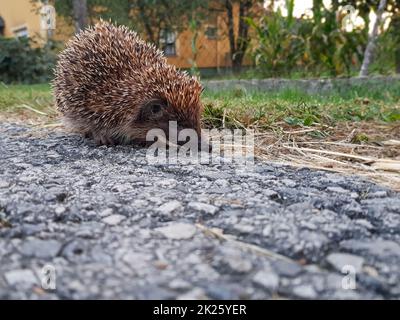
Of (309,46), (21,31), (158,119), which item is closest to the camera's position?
(158,119)

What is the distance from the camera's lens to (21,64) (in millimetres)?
16328

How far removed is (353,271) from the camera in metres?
1.41

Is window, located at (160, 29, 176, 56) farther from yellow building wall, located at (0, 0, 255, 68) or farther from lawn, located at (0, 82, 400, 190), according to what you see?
lawn, located at (0, 82, 400, 190)

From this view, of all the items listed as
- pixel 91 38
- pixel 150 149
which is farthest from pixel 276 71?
pixel 150 149

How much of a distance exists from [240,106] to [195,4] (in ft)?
39.7

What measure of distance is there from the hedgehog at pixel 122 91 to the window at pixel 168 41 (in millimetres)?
12818

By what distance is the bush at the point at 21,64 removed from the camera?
16281 mm
